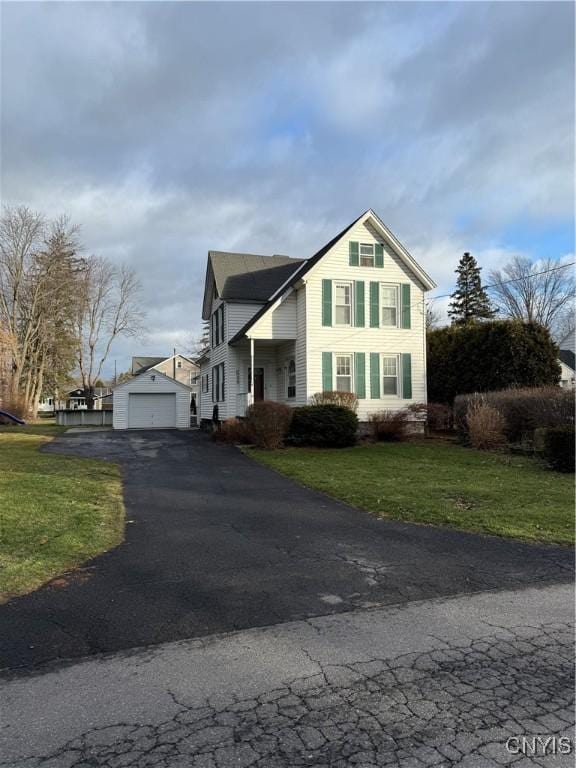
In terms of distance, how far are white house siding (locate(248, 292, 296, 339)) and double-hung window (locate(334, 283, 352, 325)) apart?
1.80m

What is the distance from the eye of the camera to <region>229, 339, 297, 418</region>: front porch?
2344 cm

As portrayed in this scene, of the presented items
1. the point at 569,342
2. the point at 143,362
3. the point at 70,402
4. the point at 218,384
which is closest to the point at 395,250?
the point at 218,384

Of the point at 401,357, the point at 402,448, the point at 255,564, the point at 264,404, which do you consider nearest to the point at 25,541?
the point at 255,564

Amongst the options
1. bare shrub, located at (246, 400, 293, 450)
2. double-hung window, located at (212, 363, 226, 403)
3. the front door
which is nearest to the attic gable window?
the front door

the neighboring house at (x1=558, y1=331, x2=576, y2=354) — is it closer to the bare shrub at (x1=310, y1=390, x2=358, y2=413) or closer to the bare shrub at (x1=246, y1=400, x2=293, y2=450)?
the bare shrub at (x1=310, y1=390, x2=358, y2=413)

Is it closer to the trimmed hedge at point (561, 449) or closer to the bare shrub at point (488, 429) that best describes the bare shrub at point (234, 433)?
the bare shrub at point (488, 429)

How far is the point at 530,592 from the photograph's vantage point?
506cm

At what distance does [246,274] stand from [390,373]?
9.43 m

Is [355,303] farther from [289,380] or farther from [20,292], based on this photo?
[20,292]

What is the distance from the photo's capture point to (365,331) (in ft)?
70.9

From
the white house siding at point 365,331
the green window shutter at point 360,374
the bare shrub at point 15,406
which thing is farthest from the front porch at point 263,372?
the bare shrub at point 15,406

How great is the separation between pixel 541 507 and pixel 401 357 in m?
13.6

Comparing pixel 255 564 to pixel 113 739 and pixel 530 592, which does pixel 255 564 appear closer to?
pixel 530 592

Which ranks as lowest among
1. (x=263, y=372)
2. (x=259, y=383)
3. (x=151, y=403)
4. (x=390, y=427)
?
(x=390, y=427)
